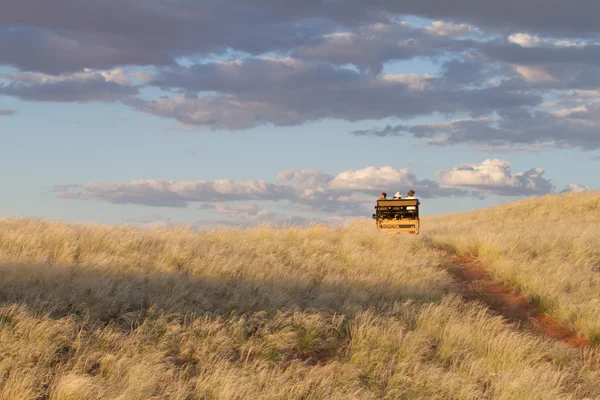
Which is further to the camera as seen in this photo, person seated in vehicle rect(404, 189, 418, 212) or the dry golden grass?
person seated in vehicle rect(404, 189, 418, 212)

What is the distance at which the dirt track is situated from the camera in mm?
14078

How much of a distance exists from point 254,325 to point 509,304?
7596 millimetres

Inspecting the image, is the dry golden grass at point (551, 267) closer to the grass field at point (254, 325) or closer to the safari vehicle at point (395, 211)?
the grass field at point (254, 325)

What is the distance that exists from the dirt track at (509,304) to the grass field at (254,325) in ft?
0.99

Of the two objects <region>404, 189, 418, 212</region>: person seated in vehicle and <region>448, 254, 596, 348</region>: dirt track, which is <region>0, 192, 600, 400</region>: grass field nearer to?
<region>448, 254, 596, 348</region>: dirt track

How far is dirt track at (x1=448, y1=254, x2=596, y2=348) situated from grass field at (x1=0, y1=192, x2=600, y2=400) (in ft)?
0.99

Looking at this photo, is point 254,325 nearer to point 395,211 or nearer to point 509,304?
point 509,304

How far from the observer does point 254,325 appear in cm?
1092

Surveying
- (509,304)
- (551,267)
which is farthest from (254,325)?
(551,267)

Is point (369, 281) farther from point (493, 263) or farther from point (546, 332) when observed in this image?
point (493, 263)

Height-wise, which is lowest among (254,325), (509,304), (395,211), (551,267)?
(509,304)

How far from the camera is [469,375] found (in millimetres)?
10117

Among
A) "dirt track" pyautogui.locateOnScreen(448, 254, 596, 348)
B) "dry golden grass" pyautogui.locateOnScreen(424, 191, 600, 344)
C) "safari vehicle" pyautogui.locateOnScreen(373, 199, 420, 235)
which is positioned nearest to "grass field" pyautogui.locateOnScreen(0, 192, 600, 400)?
"dry golden grass" pyautogui.locateOnScreen(424, 191, 600, 344)

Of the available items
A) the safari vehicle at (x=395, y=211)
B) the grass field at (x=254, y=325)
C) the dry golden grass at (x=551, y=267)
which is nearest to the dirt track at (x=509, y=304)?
the dry golden grass at (x=551, y=267)
